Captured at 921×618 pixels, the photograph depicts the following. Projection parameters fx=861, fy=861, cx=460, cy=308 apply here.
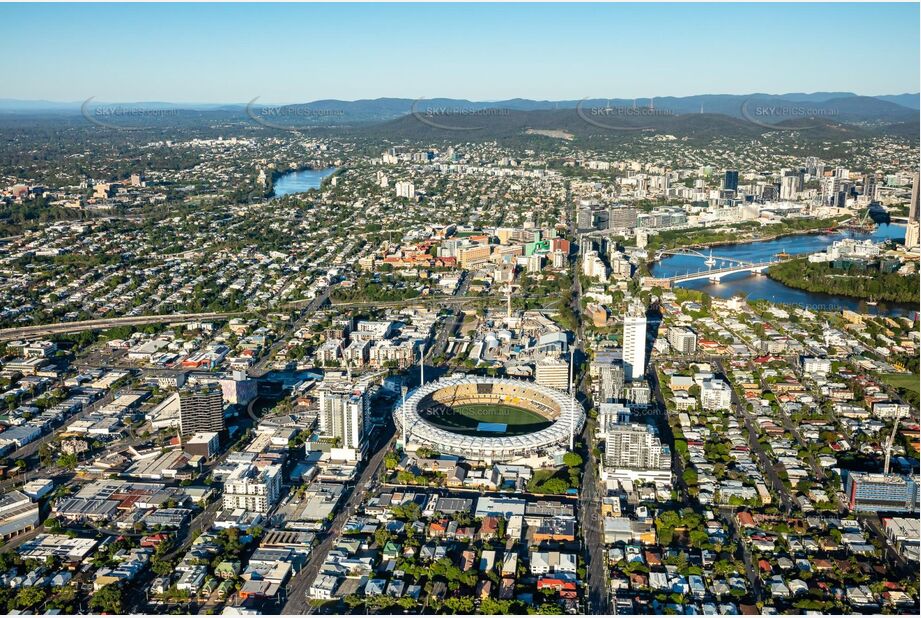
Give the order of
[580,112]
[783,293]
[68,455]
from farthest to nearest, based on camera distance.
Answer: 1. [580,112]
2. [783,293]
3. [68,455]

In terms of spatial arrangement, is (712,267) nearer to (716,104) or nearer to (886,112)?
(886,112)

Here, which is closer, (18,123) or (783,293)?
(783,293)

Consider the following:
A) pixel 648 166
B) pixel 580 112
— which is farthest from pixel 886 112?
pixel 648 166

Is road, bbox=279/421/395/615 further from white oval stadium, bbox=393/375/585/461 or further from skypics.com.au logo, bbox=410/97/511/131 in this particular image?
skypics.com.au logo, bbox=410/97/511/131

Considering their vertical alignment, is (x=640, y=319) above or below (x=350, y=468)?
above

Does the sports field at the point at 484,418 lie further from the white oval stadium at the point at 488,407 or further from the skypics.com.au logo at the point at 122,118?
the skypics.com.au logo at the point at 122,118

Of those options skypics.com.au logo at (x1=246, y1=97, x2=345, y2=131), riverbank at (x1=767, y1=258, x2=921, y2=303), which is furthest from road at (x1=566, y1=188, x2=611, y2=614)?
skypics.com.au logo at (x1=246, y1=97, x2=345, y2=131)
